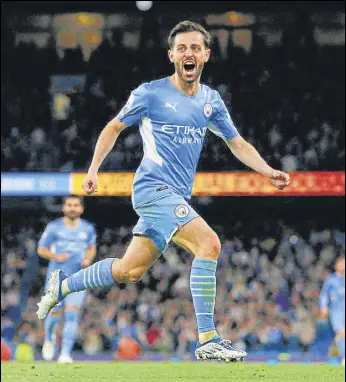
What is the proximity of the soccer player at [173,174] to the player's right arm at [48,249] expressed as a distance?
536cm

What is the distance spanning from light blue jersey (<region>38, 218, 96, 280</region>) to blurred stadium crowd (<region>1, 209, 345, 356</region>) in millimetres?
7282

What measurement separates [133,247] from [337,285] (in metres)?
9.43

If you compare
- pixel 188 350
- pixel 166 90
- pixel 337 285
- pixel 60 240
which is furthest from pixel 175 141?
pixel 188 350

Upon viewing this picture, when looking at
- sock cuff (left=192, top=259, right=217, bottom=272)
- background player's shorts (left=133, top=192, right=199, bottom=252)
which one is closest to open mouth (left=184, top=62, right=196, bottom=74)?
background player's shorts (left=133, top=192, right=199, bottom=252)

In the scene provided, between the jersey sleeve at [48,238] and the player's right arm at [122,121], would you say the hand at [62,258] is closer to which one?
the jersey sleeve at [48,238]

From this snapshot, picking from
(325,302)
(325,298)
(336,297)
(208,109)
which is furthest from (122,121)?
(336,297)

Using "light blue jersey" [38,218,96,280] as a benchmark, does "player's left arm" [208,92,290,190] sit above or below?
above

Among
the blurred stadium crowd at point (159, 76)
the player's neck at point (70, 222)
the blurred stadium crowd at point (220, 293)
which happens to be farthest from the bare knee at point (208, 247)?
the blurred stadium crowd at point (159, 76)

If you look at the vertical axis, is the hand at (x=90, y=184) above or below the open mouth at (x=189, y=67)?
below

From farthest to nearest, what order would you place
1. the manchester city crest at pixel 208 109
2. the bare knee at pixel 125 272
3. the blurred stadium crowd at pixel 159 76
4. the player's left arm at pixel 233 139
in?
the blurred stadium crowd at pixel 159 76
the player's left arm at pixel 233 139
the manchester city crest at pixel 208 109
the bare knee at pixel 125 272

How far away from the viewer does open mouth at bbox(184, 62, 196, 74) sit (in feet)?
23.8

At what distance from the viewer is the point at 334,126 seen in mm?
27281

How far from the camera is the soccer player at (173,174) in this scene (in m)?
7.13

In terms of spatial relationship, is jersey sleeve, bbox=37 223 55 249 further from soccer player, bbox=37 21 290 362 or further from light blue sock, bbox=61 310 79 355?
soccer player, bbox=37 21 290 362
